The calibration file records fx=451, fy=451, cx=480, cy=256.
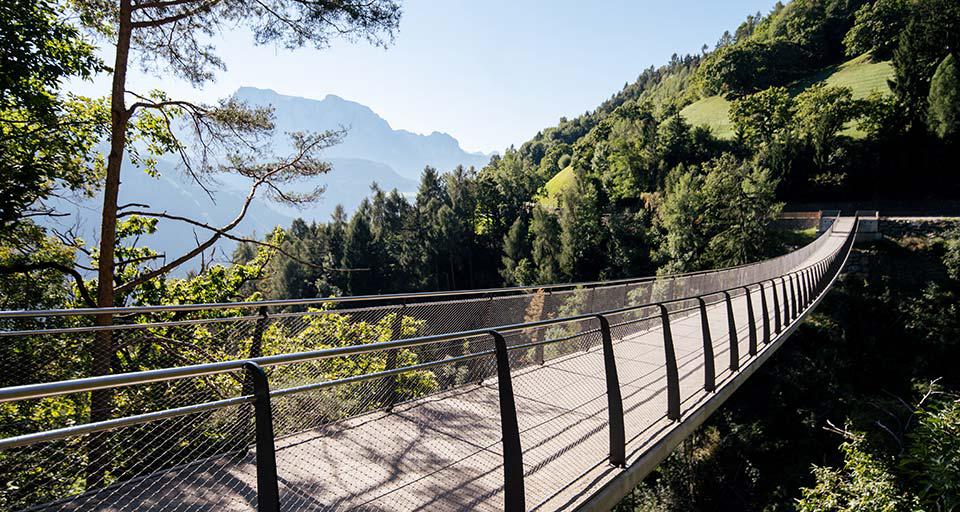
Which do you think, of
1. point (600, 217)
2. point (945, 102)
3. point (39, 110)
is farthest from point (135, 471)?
point (945, 102)

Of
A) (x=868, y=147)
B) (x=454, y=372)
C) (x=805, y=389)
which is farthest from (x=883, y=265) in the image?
(x=454, y=372)

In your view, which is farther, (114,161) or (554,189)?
(554,189)

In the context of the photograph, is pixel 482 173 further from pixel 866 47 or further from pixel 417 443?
pixel 417 443

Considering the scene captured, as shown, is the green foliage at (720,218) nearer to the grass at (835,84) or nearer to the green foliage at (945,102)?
the green foliage at (945,102)

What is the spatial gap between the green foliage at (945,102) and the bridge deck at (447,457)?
48289mm

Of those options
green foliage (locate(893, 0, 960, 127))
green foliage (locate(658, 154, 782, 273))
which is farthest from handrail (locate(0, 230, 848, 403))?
green foliage (locate(893, 0, 960, 127))

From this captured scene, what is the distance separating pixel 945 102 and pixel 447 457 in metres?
52.0

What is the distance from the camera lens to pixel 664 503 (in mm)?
16203

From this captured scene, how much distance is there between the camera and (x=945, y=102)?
36.2m

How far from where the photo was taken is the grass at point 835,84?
160 ft


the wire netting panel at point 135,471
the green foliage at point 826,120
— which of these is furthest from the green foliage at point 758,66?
the wire netting panel at point 135,471

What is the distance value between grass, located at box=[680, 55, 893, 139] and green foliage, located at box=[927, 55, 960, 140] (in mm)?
4994

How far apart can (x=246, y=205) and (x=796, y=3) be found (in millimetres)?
103598

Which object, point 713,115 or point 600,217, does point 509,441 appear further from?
point 713,115
